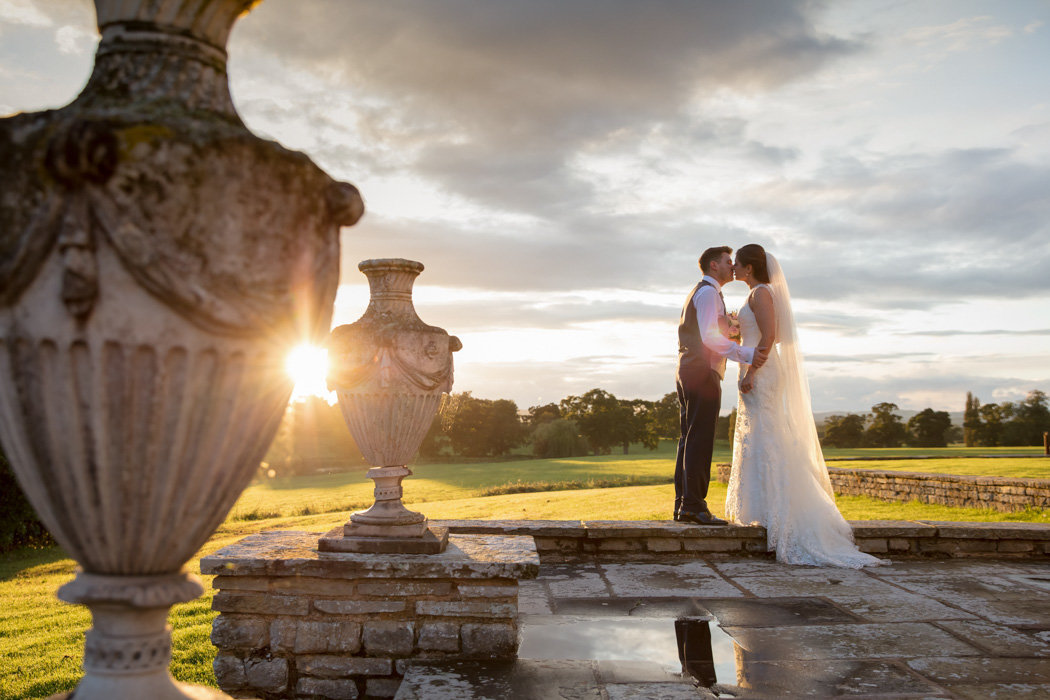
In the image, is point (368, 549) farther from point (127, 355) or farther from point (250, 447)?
point (127, 355)

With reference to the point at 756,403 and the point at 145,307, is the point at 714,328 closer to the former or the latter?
the point at 756,403

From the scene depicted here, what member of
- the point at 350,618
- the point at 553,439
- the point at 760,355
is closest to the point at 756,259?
the point at 760,355

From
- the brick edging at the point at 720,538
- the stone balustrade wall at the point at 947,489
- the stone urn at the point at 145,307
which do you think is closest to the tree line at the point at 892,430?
the stone balustrade wall at the point at 947,489

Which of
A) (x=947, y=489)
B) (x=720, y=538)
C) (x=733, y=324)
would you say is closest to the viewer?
→ (x=720, y=538)

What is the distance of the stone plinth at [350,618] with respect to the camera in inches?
141

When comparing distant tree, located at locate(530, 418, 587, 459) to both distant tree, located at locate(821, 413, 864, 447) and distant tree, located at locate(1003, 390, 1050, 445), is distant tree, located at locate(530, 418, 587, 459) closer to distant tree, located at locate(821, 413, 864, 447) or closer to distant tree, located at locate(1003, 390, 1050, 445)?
distant tree, located at locate(821, 413, 864, 447)

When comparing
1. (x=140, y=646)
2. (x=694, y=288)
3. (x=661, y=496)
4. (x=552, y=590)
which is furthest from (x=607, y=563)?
(x=661, y=496)

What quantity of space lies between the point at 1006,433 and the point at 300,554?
43113mm

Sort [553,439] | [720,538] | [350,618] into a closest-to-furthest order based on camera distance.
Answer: [350,618], [720,538], [553,439]

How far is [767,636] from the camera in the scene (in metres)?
3.97

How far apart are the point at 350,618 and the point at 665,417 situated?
42.0m

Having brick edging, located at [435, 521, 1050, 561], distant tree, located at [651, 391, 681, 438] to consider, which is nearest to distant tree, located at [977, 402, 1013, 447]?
distant tree, located at [651, 391, 681, 438]

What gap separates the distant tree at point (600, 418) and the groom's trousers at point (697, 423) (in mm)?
34678

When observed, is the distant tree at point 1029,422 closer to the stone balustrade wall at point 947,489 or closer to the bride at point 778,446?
the stone balustrade wall at point 947,489
